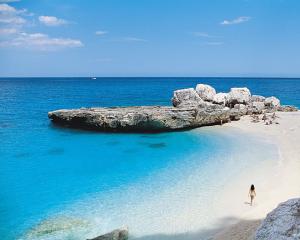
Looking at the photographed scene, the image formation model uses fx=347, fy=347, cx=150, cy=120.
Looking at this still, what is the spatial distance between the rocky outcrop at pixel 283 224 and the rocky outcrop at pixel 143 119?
98.6 ft

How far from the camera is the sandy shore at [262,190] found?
15.4m

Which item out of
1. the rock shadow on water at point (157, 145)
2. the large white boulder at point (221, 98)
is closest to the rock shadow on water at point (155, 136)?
the rock shadow on water at point (157, 145)

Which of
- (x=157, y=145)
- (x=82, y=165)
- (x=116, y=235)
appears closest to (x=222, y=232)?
(x=116, y=235)

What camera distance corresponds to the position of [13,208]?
63.1 ft

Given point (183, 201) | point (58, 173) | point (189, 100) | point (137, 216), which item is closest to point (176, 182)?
point (183, 201)

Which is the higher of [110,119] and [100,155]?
[110,119]

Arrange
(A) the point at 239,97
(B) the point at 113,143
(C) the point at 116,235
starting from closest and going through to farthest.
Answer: (C) the point at 116,235, (B) the point at 113,143, (A) the point at 239,97

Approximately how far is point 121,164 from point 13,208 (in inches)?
386

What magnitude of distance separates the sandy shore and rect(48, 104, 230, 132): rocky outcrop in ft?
28.8

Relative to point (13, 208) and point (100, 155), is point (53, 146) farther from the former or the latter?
point (13, 208)

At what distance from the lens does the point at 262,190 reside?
2055 cm

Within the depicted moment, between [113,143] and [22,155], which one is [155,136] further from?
[22,155]

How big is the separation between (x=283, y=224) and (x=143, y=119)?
1215 inches

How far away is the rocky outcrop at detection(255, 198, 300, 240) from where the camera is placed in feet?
22.8
